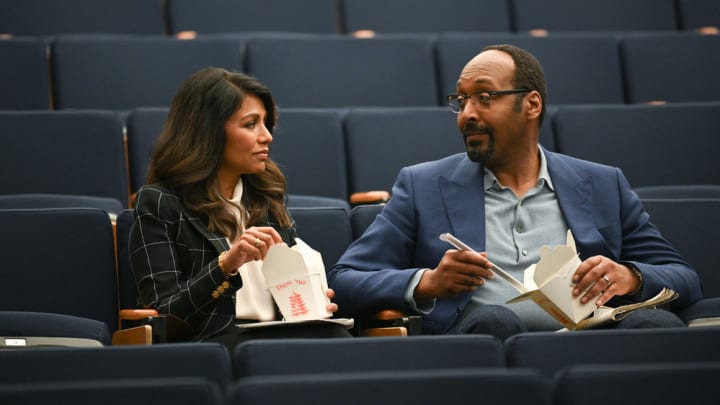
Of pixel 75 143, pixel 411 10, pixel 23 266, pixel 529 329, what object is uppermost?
pixel 411 10

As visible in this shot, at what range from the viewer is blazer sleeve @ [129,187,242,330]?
3.67 feet

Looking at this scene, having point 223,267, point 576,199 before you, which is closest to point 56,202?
point 223,267

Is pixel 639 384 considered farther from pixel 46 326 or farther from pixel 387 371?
pixel 46 326

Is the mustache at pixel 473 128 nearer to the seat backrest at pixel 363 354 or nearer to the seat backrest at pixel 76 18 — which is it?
the seat backrest at pixel 363 354

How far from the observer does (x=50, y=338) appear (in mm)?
1063

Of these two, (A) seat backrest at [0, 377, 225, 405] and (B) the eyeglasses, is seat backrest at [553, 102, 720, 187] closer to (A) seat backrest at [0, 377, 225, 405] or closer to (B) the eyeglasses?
(B) the eyeglasses

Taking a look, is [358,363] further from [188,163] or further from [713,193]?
[713,193]

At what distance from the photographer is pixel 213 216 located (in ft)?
3.96

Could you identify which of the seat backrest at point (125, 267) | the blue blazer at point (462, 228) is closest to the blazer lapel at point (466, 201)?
the blue blazer at point (462, 228)

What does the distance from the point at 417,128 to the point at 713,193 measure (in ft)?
1.40

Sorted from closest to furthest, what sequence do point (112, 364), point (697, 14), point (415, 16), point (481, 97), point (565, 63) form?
point (112, 364) < point (481, 97) < point (565, 63) < point (415, 16) < point (697, 14)

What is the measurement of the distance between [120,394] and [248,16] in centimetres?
151

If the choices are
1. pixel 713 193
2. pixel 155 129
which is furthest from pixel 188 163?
pixel 713 193

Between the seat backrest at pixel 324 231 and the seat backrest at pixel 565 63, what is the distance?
25.6 inches
